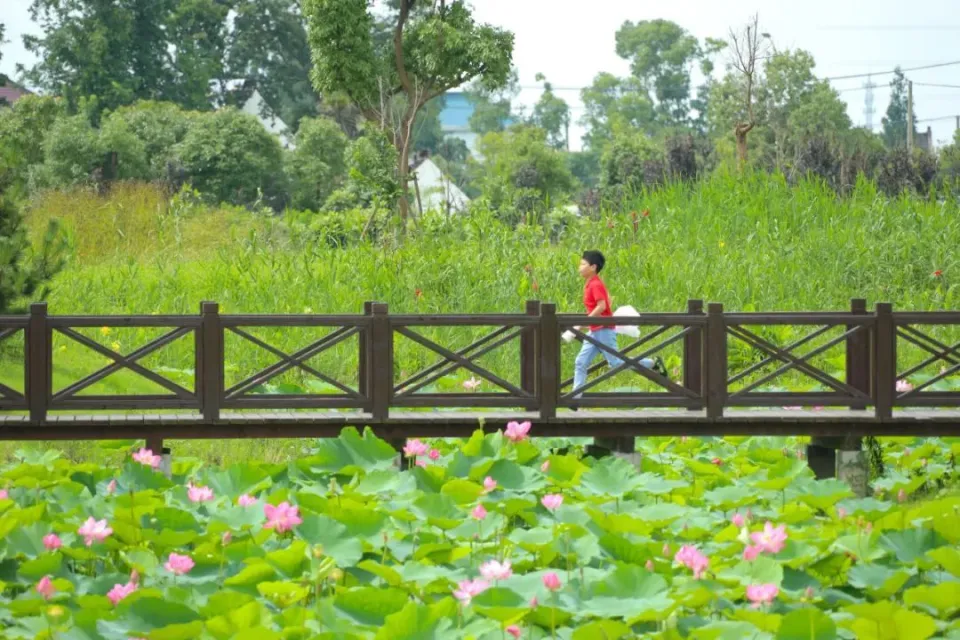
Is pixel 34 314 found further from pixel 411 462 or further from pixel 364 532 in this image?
pixel 364 532

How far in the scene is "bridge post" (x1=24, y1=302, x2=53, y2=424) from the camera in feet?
32.3

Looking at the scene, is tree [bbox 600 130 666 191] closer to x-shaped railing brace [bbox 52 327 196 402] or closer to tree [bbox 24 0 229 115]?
tree [bbox 24 0 229 115]

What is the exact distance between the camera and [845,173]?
2325 cm

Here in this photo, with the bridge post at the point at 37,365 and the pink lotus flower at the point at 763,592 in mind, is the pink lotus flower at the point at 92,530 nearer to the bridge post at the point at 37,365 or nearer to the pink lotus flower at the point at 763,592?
the pink lotus flower at the point at 763,592

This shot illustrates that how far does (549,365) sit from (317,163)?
30.9 meters

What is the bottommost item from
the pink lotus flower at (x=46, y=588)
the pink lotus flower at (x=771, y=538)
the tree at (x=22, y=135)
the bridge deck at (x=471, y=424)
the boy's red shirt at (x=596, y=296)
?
the bridge deck at (x=471, y=424)

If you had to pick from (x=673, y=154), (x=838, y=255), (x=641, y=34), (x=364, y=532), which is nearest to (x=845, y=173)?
(x=673, y=154)

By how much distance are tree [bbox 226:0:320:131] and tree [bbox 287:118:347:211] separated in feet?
30.1

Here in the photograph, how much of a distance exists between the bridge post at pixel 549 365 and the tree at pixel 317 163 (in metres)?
30.1

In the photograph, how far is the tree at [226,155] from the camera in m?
36.3

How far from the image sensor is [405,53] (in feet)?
85.3

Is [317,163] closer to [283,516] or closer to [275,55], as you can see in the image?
[275,55]

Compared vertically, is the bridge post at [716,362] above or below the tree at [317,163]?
below

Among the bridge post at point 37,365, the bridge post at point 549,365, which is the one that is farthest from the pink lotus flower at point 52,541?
the bridge post at point 549,365
